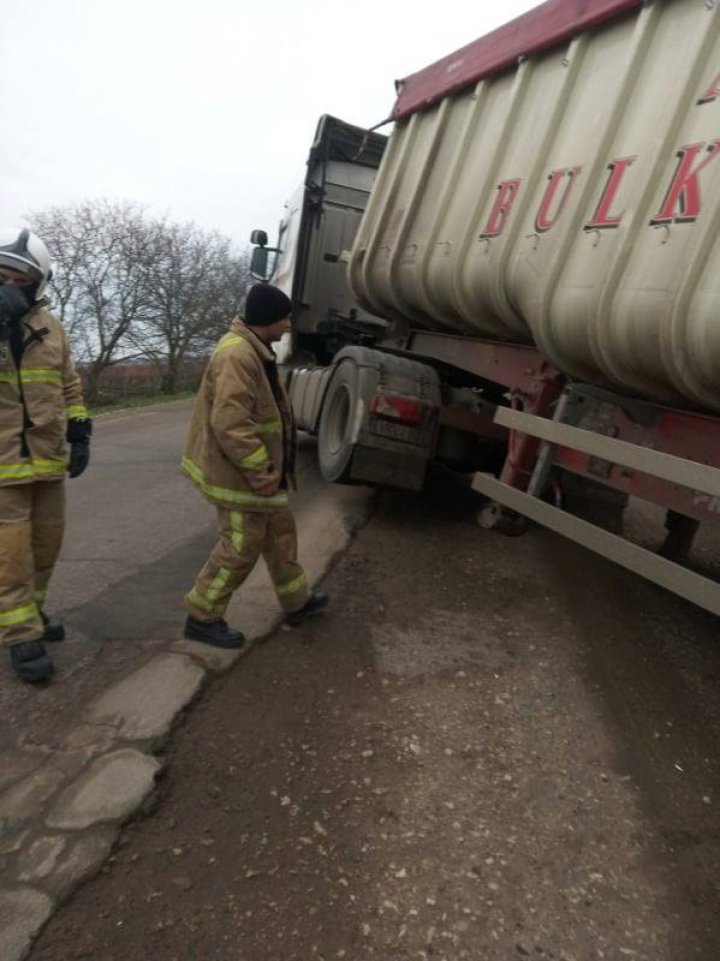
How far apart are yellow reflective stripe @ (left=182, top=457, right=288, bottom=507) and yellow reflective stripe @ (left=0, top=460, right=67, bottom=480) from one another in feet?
1.87

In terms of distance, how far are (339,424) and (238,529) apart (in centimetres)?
249

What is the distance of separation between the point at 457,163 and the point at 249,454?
2544 millimetres

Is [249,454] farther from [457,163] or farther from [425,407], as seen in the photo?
[457,163]

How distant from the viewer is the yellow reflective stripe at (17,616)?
9.39 feet

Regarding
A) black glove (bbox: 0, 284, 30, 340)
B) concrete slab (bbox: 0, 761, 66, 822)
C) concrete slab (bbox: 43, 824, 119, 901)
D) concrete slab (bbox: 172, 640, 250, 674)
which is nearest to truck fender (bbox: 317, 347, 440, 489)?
concrete slab (bbox: 172, 640, 250, 674)

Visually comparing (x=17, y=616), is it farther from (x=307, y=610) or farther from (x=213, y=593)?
(x=307, y=610)

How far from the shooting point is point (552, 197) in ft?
11.2

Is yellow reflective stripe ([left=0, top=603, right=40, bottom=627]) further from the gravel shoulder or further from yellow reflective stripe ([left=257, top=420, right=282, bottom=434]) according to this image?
yellow reflective stripe ([left=257, top=420, right=282, bottom=434])

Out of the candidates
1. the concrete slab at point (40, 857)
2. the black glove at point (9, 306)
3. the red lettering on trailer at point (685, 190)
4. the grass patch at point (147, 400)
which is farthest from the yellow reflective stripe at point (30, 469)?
the grass patch at point (147, 400)

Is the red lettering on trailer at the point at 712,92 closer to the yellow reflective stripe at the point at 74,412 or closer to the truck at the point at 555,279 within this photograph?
the truck at the point at 555,279

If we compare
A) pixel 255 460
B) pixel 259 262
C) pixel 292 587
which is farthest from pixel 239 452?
pixel 259 262

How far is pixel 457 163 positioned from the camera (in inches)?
171

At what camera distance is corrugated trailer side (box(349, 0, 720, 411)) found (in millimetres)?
2680

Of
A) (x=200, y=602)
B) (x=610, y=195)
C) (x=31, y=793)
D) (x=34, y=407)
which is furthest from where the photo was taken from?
(x=200, y=602)
